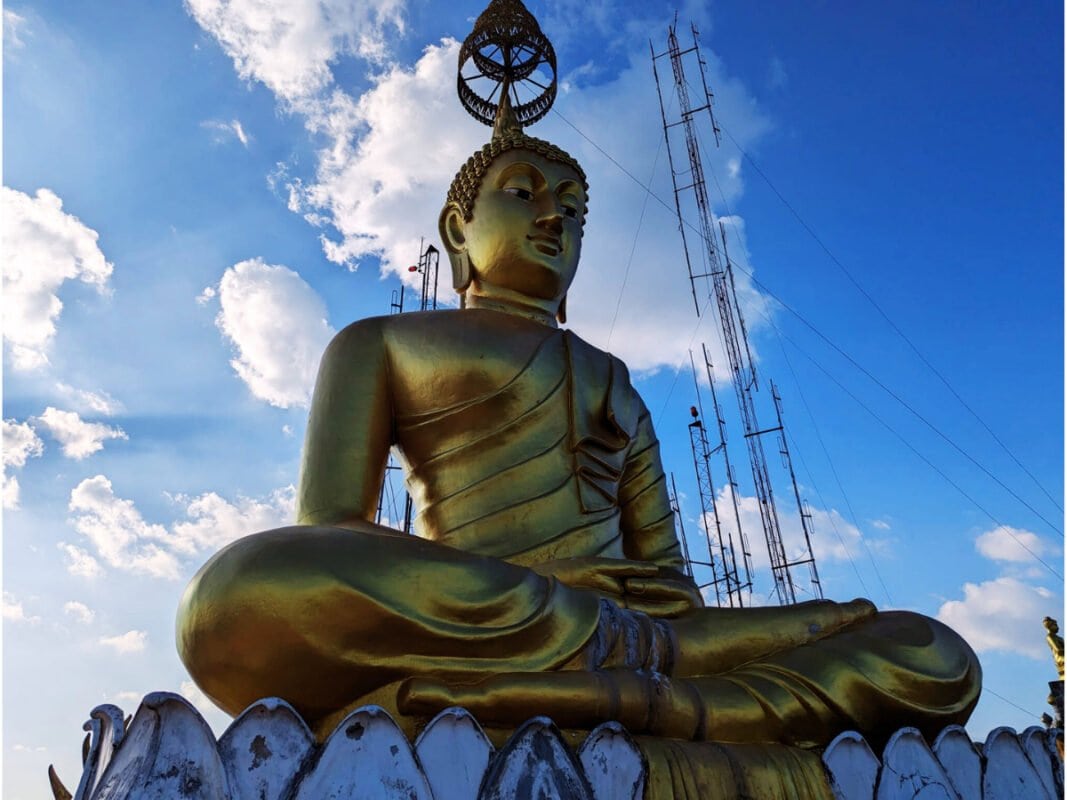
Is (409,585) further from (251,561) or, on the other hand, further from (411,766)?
(411,766)

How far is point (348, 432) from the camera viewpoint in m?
3.69

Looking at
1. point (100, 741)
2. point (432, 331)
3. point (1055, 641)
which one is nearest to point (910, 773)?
point (100, 741)

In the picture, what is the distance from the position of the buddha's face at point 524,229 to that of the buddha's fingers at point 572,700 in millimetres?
2294

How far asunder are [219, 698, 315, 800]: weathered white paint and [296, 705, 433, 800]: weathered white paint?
0.05 m

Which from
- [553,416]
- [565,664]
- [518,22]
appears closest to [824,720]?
[565,664]

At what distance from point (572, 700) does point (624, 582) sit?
0.79 m

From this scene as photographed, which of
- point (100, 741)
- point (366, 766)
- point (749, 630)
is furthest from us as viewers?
point (749, 630)

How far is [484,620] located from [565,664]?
0.99 ft

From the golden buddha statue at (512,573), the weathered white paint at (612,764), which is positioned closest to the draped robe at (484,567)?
the golden buddha statue at (512,573)

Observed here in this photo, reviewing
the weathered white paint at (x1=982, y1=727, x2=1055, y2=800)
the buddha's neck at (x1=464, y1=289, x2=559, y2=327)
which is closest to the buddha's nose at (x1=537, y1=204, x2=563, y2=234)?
the buddha's neck at (x1=464, y1=289, x2=559, y2=327)

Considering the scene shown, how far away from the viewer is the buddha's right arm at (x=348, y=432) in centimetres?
351

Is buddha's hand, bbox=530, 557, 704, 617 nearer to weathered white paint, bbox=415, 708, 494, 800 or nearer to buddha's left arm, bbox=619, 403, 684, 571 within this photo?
buddha's left arm, bbox=619, 403, 684, 571

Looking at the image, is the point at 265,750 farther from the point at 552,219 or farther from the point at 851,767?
the point at 552,219

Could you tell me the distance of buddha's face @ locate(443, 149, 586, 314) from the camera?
14.9 ft
